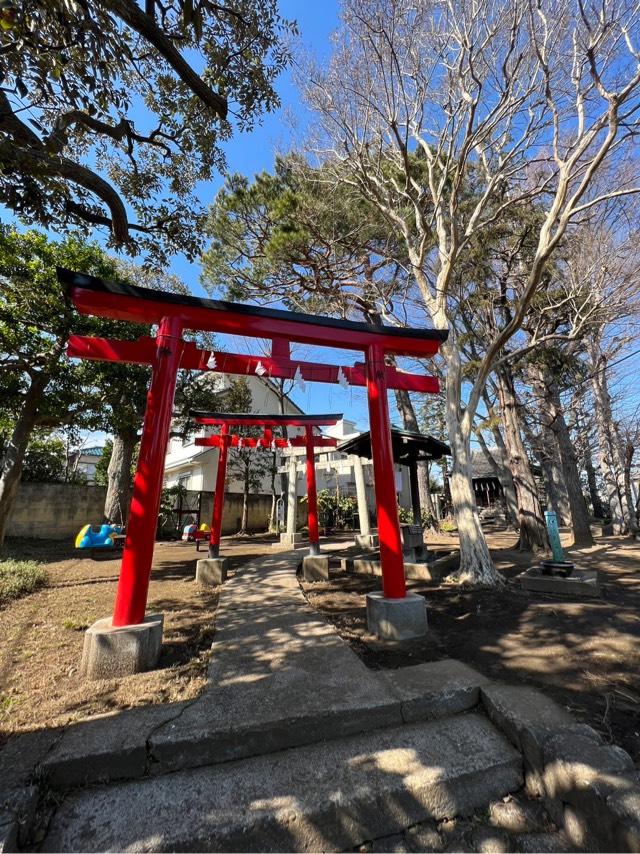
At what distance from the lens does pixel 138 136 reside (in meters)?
5.28

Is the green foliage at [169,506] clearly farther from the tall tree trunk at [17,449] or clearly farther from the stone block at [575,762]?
the stone block at [575,762]

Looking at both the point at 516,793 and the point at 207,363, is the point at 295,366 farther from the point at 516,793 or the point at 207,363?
the point at 516,793

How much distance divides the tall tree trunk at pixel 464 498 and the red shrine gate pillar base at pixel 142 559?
5.07 meters

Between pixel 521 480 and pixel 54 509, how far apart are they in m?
15.4

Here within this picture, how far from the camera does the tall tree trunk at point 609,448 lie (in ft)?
42.9

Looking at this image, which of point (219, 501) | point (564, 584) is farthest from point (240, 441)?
point (564, 584)

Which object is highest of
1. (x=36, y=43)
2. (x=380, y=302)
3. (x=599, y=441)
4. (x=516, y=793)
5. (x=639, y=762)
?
(x=380, y=302)

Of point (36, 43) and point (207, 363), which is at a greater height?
point (36, 43)

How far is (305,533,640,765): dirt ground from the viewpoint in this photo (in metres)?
2.81

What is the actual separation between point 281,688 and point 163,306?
12.6 ft

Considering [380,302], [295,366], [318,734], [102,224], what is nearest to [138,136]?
[102,224]

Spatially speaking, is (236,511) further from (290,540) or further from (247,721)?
(247,721)

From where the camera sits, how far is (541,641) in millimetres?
3941

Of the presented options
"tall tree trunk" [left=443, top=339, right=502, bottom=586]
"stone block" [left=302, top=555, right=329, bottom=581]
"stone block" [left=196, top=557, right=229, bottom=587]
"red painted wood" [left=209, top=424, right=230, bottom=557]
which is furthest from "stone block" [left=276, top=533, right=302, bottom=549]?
"tall tree trunk" [left=443, top=339, right=502, bottom=586]
